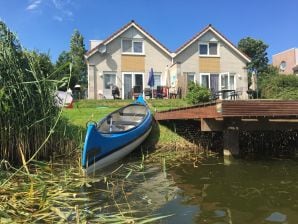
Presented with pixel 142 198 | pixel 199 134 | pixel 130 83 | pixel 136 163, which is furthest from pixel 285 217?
pixel 130 83

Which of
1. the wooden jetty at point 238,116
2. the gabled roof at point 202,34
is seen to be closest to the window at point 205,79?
the gabled roof at point 202,34

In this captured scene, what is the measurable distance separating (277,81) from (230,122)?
69.5 feet

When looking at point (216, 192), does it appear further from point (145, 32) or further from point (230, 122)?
point (145, 32)

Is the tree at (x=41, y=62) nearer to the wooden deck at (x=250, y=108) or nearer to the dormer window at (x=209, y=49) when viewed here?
the wooden deck at (x=250, y=108)

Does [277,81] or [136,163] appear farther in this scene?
[277,81]

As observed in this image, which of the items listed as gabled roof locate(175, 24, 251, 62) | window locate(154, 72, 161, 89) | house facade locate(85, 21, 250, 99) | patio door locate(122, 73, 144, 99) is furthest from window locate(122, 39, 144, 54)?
gabled roof locate(175, 24, 251, 62)

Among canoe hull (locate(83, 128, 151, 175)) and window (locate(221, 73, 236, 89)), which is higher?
window (locate(221, 73, 236, 89))

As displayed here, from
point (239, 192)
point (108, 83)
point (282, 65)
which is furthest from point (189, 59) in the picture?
point (282, 65)

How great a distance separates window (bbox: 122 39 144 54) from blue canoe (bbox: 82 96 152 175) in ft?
40.8

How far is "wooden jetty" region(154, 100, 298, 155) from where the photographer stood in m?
7.79

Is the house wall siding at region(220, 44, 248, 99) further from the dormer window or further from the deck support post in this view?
the deck support post

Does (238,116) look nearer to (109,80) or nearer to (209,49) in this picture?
(109,80)

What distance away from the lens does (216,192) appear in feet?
22.7

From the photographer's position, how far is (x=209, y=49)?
2836 centimetres
